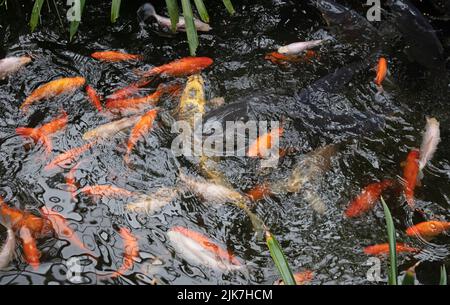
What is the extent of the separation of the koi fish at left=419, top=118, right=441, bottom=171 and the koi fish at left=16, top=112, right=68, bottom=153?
2.97m

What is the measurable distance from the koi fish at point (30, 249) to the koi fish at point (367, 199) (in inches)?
86.7

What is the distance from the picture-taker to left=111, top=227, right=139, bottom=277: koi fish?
3.30 meters

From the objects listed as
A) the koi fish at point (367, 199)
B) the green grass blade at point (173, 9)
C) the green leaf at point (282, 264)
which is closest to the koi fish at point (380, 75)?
the koi fish at point (367, 199)

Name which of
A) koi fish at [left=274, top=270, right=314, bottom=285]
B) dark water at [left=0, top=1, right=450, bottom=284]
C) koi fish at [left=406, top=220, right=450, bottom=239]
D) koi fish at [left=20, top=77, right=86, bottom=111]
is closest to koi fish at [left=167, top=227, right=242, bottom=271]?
dark water at [left=0, top=1, right=450, bottom=284]

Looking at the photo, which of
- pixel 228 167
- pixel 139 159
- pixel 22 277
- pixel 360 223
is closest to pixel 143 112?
pixel 139 159

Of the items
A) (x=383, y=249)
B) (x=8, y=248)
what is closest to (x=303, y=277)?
(x=383, y=249)

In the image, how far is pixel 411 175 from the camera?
12.8 ft

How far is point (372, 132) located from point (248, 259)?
1.65m

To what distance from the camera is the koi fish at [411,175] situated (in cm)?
380

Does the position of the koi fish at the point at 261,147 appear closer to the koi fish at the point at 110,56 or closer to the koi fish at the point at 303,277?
the koi fish at the point at 303,277

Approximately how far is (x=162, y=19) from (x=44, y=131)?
5.86ft

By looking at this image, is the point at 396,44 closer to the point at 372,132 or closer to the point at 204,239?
the point at 372,132

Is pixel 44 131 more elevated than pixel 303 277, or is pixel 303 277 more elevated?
pixel 44 131

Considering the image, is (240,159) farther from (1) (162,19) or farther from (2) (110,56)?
(1) (162,19)
